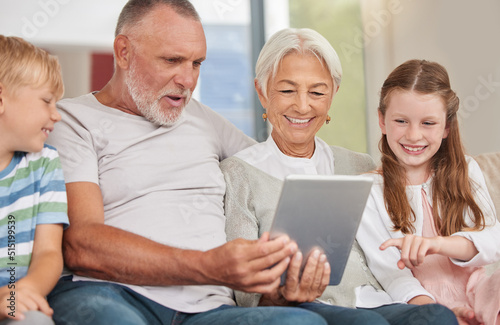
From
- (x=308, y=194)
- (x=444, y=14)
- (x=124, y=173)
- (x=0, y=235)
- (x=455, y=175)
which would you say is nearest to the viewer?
(x=308, y=194)

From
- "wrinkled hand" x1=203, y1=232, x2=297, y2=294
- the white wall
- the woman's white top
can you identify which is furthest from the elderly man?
the white wall

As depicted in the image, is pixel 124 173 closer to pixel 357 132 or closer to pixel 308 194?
pixel 308 194

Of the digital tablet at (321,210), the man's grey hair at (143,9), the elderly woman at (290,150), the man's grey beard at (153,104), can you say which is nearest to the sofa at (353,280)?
the elderly woman at (290,150)

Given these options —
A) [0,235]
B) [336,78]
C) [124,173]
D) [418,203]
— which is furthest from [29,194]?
[418,203]

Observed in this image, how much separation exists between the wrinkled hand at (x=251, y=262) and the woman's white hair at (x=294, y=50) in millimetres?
657

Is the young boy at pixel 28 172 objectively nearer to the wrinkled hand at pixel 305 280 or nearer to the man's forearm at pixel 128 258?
the man's forearm at pixel 128 258

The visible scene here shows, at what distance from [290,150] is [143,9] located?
0.60m

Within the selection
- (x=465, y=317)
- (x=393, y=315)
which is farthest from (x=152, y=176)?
(x=465, y=317)

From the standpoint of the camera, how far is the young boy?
4.14 ft

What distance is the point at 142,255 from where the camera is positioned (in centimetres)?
129

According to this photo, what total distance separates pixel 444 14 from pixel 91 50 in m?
2.73

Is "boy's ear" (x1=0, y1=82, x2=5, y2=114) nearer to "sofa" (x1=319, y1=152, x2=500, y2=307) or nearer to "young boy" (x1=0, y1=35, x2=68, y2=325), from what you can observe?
"young boy" (x1=0, y1=35, x2=68, y2=325)

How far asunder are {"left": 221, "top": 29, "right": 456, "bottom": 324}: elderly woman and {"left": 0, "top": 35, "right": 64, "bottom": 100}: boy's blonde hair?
0.56 meters

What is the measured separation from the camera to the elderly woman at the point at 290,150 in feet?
5.10
